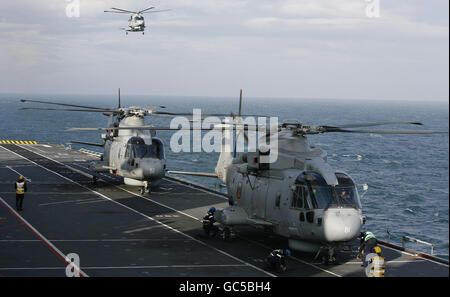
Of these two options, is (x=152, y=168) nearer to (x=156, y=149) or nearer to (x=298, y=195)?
(x=156, y=149)

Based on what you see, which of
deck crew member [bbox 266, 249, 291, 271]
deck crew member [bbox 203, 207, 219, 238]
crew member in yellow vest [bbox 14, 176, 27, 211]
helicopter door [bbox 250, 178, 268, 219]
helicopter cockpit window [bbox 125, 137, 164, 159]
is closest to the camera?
deck crew member [bbox 266, 249, 291, 271]

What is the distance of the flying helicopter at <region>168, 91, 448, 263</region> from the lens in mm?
21469

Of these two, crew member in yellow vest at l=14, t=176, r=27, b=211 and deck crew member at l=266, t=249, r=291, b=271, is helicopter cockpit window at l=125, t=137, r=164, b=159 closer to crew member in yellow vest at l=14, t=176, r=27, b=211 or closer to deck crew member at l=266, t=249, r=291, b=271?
crew member in yellow vest at l=14, t=176, r=27, b=211

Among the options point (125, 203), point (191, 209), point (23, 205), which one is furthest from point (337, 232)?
point (23, 205)

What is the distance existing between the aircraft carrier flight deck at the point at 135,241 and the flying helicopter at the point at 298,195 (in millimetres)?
1327

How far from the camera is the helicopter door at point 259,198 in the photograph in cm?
2462

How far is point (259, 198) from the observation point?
81.8 feet

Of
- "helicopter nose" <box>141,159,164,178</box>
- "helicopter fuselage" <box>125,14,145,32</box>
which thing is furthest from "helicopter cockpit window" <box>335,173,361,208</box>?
"helicopter fuselage" <box>125,14,145,32</box>

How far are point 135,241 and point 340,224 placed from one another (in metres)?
9.78

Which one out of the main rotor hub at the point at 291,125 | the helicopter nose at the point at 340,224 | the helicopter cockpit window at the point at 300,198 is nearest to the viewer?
the helicopter nose at the point at 340,224

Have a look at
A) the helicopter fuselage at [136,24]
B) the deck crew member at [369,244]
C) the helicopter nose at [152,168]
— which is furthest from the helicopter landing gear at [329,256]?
the helicopter fuselage at [136,24]

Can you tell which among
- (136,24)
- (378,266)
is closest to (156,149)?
(378,266)

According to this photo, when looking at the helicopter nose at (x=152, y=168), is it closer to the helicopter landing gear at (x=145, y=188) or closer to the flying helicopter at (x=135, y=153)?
the flying helicopter at (x=135, y=153)

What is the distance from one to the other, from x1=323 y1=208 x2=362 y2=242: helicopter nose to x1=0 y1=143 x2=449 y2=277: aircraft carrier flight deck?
56.4 inches
